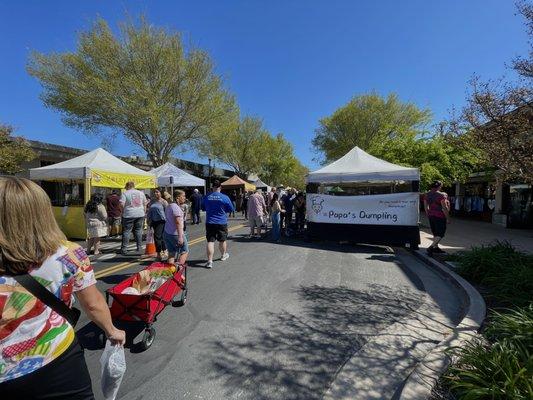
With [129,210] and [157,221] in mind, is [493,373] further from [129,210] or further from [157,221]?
[129,210]

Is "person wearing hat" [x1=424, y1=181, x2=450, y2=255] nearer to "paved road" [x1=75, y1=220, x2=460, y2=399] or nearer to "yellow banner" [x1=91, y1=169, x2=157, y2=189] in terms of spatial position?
"paved road" [x1=75, y1=220, x2=460, y2=399]

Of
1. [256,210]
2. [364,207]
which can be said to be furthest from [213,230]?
[364,207]

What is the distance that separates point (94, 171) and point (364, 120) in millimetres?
28854

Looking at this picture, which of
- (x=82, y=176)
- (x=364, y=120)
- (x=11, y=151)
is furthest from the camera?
(x=364, y=120)

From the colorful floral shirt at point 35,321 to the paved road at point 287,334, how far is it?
1.64 m

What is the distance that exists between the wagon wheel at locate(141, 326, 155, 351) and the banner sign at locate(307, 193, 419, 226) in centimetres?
776

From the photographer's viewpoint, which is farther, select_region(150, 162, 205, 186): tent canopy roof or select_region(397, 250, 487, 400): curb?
select_region(150, 162, 205, 186): tent canopy roof

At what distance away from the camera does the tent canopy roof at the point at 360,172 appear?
979cm

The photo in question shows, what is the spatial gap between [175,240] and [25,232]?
5052 mm

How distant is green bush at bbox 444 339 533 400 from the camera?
2561 millimetres

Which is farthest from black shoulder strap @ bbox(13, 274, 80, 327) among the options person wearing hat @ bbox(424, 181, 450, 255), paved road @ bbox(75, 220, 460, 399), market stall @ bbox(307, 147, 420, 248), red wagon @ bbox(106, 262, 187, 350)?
market stall @ bbox(307, 147, 420, 248)

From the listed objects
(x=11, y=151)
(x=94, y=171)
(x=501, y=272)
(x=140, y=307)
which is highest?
(x=11, y=151)

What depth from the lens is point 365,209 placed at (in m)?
10.4

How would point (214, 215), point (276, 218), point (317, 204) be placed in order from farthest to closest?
1. point (276, 218)
2. point (317, 204)
3. point (214, 215)
